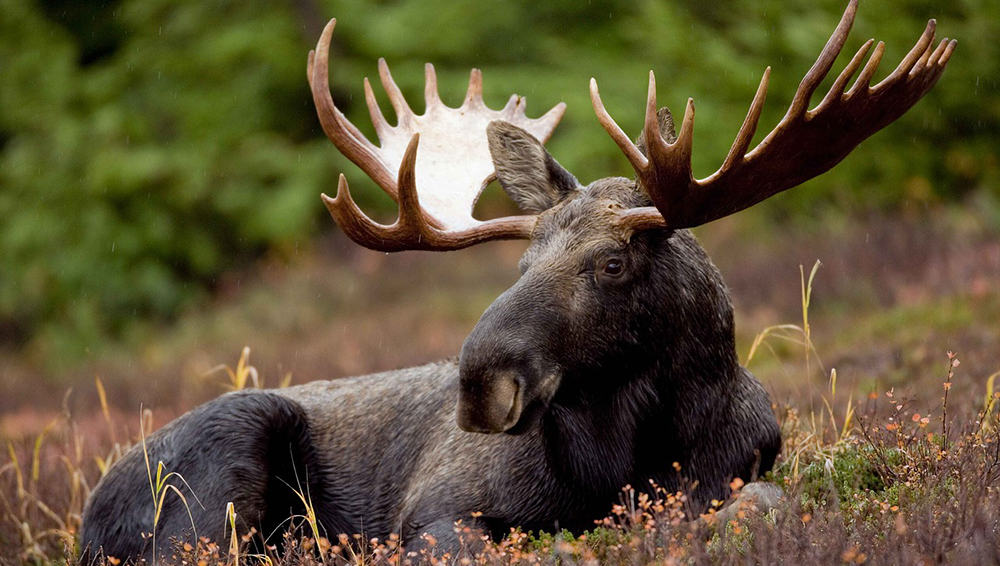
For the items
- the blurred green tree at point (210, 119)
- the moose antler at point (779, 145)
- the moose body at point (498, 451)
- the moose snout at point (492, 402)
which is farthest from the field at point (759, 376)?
the blurred green tree at point (210, 119)

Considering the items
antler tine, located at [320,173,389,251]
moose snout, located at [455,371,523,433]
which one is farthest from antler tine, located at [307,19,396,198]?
moose snout, located at [455,371,523,433]

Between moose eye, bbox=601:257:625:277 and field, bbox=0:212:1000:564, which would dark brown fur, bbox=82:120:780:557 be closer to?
moose eye, bbox=601:257:625:277

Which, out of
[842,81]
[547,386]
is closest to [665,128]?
[842,81]

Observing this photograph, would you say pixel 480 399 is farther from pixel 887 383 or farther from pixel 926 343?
pixel 926 343

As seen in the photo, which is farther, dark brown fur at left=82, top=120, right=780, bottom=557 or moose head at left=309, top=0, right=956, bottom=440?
dark brown fur at left=82, top=120, right=780, bottom=557

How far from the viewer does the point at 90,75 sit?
1825cm

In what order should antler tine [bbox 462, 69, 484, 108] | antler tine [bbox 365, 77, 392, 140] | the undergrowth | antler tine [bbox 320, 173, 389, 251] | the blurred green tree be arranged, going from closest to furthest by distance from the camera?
the undergrowth → antler tine [bbox 320, 173, 389, 251] → antler tine [bbox 365, 77, 392, 140] → antler tine [bbox 462, 69, 484, 108] → the blurred green tree

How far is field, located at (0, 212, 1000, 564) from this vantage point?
11.0 ft

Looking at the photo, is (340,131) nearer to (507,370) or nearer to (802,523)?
(507,370)

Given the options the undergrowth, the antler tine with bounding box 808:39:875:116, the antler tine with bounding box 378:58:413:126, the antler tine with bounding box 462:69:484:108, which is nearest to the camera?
the undergrowth

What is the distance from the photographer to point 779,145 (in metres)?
3.75

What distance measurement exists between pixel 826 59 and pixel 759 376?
5386mm

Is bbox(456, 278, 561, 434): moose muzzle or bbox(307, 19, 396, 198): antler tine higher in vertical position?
bbox(307, 19, 396, 198): antler tine

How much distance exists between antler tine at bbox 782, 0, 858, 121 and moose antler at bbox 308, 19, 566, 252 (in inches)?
45.4
